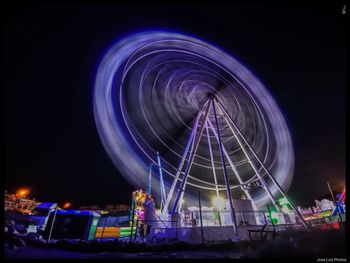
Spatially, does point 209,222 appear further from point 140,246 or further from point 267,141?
point 267,141

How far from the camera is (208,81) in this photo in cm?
1973

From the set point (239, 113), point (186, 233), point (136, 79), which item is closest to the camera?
point (186, 233)

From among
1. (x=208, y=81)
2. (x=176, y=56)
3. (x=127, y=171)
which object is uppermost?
(x=176, y=56)

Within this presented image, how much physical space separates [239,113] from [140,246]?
18745mm

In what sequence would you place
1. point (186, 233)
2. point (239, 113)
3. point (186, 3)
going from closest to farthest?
point (186, 3), point (186, 233), point (239, 113)

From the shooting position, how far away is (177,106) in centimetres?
2214

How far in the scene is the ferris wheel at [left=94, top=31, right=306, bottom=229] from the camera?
16.0m

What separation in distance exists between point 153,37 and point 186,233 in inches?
608

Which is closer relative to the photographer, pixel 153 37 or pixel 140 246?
pixel 140 246

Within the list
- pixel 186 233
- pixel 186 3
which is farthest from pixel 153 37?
pixel 186 233

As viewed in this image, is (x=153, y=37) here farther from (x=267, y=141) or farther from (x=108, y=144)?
(x=267, y=141)

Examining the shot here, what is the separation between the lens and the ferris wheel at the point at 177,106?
52.5ft

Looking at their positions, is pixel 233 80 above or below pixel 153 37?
below

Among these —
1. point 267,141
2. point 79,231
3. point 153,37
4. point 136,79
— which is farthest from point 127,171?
point 267,141
